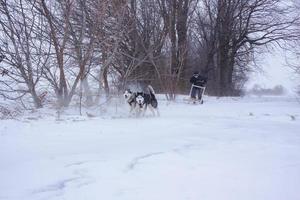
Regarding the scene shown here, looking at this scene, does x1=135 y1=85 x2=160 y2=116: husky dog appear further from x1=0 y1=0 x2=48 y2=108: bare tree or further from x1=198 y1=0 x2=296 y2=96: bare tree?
x1=198 y1=0 x2=296 y2=96: bare tree

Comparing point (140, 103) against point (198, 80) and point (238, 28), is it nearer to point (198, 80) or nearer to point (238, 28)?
point (198, 80)

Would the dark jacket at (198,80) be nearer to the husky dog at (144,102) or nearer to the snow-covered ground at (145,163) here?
the husky dog at (144,102)

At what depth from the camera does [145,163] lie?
5934 mm

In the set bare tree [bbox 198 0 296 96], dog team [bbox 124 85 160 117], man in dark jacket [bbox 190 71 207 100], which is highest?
bare tree [bbox 198 0 296 96]

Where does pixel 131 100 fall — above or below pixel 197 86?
below

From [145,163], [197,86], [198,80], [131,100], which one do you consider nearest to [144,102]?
[131,100]

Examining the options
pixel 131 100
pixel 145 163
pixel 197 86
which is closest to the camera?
pixel 145 163

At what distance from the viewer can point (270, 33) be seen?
3128 centimetres

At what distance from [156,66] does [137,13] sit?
2742 millimetres

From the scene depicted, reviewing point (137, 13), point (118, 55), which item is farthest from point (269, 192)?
point (137, 13)

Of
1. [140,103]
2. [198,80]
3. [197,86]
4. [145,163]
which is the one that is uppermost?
[198,80]

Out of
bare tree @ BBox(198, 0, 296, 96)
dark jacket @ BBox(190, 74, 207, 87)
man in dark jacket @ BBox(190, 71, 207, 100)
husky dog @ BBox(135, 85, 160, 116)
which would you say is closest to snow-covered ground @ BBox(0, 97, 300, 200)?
husky dog @ BBox(135, 85, 160, 116)

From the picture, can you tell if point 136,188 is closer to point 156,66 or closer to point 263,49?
point 156,66

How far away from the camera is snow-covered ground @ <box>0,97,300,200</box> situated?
475 centimetres
